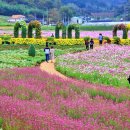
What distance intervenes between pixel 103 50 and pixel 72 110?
25.0 metres

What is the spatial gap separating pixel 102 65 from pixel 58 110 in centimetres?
1632

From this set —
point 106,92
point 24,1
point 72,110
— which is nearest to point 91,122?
point 72,110

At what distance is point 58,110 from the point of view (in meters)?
10.9

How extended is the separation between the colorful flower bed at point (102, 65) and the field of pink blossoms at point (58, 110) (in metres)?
5.73

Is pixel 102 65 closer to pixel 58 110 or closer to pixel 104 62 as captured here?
pixel 104 62

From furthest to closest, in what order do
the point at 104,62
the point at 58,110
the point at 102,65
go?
the point at 104,62, the point at 102,65, the point at 58,110

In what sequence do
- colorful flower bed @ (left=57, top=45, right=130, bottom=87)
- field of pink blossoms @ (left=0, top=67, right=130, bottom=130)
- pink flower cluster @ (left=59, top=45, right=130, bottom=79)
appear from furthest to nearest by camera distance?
pink flower cluster @ (left=59, top=45, right=130, bottom=79), colorful flower bed @ (left=57, top=45, right=130, bottom=87), field of pink blossoms @ (left=0, top=67, right=130, bottom=130)

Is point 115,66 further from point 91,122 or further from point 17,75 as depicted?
point 91,122

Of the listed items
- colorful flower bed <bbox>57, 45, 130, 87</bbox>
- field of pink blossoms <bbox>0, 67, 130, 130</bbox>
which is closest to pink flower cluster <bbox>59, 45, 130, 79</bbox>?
colorful flower bed <bbox>57, 45, 130, 87</bbox>

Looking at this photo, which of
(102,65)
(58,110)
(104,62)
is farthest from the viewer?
(104,62)

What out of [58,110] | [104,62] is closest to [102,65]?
[104,62]

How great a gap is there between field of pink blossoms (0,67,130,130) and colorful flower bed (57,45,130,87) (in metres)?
5.73

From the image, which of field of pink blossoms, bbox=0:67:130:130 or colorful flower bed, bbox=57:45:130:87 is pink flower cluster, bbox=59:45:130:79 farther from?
field of pink blossoms, bbox=0:67:130:130

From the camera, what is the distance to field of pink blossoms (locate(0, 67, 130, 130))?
29.7 ft
